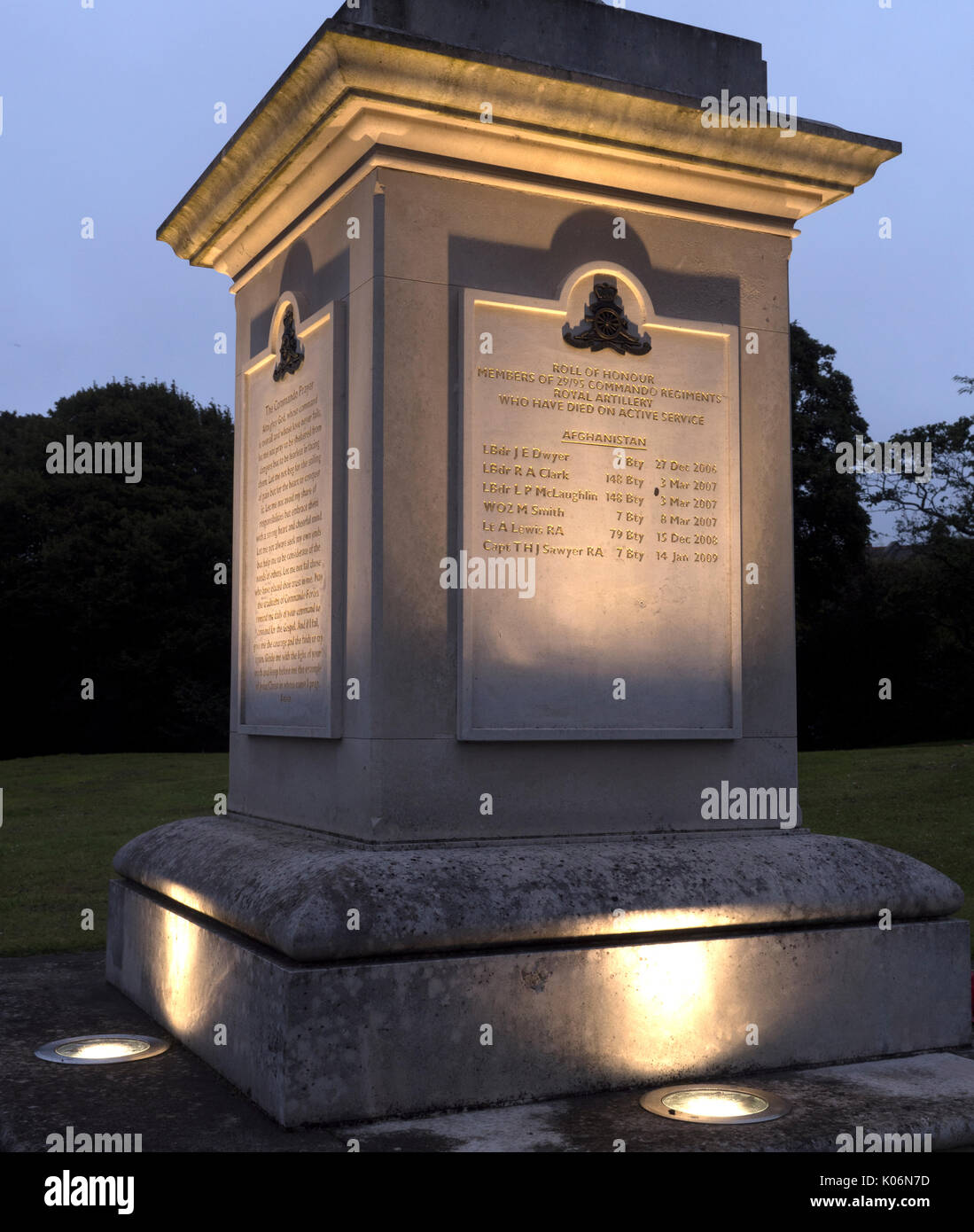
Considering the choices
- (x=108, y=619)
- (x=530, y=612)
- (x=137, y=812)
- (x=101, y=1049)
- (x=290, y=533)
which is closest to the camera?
(x=101, y=1049)

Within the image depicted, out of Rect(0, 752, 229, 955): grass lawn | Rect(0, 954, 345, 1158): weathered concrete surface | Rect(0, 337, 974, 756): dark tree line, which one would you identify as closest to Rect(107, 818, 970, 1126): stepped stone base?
Rect(0, 954, 345, 1158): weathered concrete surface

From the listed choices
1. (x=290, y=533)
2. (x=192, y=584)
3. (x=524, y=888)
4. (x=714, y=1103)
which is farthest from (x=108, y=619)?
(x=714, y=1103)

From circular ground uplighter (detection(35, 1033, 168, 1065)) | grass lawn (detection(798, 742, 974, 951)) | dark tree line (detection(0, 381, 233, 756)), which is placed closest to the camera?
circular ground uplighter (detection(35, 1033, 168, 1065))

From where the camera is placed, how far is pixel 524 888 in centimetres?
534

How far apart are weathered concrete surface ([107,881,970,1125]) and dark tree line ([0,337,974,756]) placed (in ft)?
89.3

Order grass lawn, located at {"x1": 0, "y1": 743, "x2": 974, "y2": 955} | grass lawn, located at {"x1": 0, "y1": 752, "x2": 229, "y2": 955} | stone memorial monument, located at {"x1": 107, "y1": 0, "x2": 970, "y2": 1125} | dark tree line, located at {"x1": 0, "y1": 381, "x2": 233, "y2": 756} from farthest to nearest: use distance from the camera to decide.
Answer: dark tree line, located at {"x1": 0, "y1": 381, "x2": 233, "y2": 756} → grass lawn, located at {"x1": 0, "y1": 743, "x2": 974, "y2": 955} → grass lawn, located at {"x1": 0, "y1": 752, "x2": 229, "y2": 955} → stone memorial monument, located at {"x1": 107, "y1": 0, "x2": 970, "y2": 1125}

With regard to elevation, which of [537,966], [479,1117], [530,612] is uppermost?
[530,612]

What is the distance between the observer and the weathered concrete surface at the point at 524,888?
5.04 metres

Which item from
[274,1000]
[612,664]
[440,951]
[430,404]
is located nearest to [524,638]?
[612,664]

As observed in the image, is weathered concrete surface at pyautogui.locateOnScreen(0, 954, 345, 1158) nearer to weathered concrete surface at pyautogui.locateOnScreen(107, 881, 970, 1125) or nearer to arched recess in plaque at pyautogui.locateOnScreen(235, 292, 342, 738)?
weathered concrete surface at pyautogui.locateOnScreen(107, 881, 970, 1125)

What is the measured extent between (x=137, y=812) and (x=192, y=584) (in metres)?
16.8

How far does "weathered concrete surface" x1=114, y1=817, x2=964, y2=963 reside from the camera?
5035 millimetres

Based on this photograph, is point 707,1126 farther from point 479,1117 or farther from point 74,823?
point 74,823
